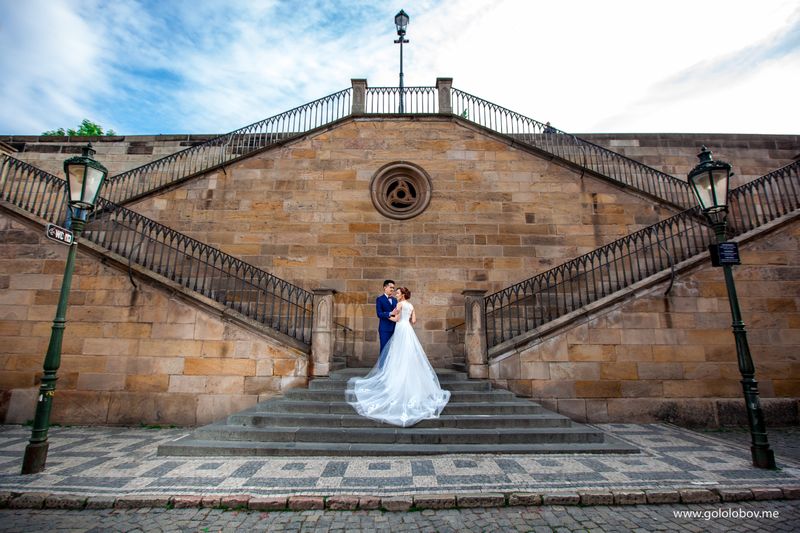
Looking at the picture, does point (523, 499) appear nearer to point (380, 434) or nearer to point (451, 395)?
point (380, 434)

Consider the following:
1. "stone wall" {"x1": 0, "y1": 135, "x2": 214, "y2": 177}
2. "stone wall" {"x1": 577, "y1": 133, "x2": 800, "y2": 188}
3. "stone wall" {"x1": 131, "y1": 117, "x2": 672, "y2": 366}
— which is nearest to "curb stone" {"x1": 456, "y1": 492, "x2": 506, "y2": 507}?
"stone wall" {"x1": 131, "y1": 117, "x2": 672, "y2": 366}

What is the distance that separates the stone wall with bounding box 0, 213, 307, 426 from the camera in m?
7.87

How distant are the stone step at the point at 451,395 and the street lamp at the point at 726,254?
144 inches

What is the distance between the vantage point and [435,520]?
377cm

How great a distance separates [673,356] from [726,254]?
3.36 meters

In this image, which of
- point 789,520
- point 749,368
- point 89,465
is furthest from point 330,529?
point 749,368

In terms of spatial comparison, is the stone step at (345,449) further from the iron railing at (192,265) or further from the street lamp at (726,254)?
the iron railing at (192,265)

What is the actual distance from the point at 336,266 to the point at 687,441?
29.6 ft

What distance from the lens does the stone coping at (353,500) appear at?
4008 millimetres

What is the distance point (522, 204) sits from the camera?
1153cm

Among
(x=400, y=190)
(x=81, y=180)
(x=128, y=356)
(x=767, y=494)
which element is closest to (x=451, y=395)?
(x=767, y=494)

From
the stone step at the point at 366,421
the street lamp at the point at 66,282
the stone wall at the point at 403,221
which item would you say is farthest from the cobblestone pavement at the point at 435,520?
the stone wall at the point at 403,221

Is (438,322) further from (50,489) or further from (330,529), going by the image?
(50,489)

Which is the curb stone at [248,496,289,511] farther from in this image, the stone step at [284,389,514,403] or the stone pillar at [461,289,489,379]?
the stone pillar at [461,289,489,379]
